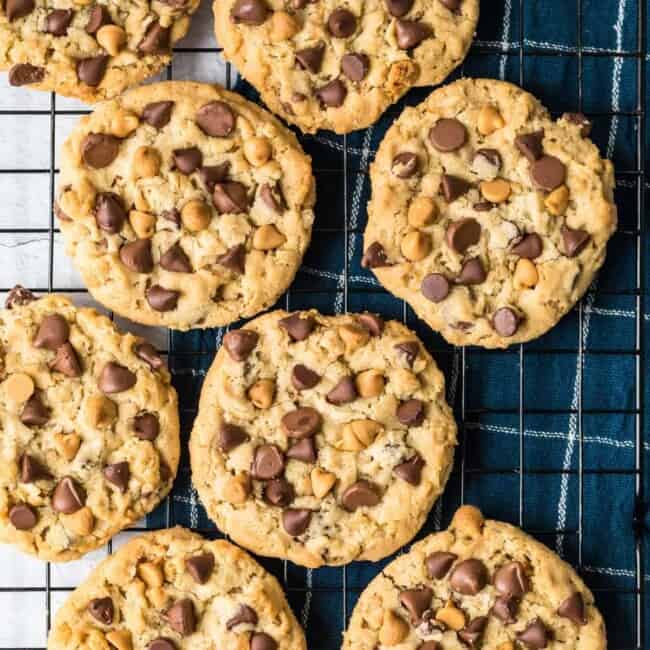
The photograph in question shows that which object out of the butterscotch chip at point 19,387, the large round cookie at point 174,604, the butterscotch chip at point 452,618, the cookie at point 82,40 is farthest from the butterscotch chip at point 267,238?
the butterscotch chip at point 452,618

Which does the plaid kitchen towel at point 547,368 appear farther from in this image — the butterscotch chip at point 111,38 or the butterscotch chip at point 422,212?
the butterscotch chip at point 111,38

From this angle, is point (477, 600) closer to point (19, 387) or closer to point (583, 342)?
point (583, 342)

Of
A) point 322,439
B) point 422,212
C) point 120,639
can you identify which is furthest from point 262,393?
point 120,639

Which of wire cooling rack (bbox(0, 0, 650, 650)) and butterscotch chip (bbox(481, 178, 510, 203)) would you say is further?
wire cooling rack (bbox(0, 0, 650, 650))

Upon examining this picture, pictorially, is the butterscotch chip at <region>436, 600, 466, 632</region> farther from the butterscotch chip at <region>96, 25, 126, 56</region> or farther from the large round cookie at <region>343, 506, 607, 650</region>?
the butterscotch chip at <region>96, 25, 126, 56</region>

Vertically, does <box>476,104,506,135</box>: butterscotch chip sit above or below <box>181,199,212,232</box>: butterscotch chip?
above

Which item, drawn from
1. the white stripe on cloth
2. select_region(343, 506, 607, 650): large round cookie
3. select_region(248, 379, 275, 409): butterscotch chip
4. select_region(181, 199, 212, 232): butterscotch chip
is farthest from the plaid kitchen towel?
select_region(181, 199, 212, 232): butterscotch chip

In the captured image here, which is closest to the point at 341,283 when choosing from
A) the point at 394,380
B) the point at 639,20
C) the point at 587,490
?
the point at 394,380

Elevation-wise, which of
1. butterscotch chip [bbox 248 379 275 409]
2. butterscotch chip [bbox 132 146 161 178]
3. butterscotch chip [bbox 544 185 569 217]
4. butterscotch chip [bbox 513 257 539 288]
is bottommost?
butterscotch chip [bbox 248 379 275 409]
